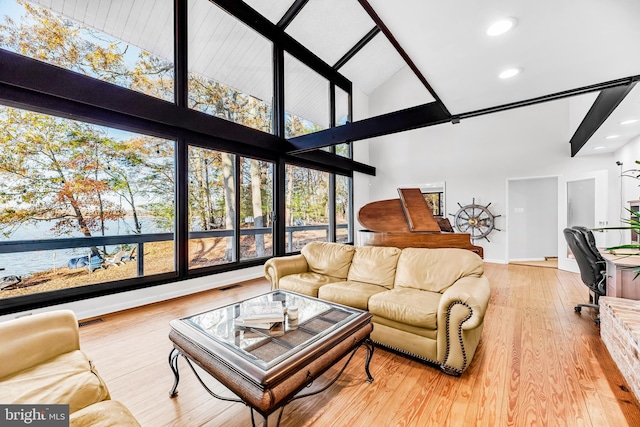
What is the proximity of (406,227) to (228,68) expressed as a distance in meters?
4.06

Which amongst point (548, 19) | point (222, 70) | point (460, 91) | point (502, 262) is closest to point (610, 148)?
point (502, 262)

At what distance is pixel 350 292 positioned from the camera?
2.58 meters

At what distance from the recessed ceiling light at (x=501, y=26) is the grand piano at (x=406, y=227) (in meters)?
2.20

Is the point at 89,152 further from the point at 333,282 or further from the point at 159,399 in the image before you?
the point at 333,282

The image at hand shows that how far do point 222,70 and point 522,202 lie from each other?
752 centimetres

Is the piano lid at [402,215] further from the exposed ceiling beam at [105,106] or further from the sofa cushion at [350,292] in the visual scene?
the exposed ceiling beam at [105,106]

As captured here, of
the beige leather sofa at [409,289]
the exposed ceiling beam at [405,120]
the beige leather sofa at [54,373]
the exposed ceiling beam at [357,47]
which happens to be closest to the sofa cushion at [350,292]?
the beige leather sofa at [409,289]

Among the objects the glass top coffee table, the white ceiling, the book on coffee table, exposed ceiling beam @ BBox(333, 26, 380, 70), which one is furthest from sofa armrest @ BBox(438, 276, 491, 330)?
exposed ceiling beam @ BBox(333, 26, 380, 70)

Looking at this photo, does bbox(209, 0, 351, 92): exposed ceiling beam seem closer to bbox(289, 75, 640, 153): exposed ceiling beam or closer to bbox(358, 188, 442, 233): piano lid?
bbox(289, 75, 640, 153): exposed ceiling beam

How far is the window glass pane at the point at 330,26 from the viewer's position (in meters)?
5.25

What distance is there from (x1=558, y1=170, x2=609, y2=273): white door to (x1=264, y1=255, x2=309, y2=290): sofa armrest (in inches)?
221

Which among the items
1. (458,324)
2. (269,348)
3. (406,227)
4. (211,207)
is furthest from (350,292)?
(211,207)

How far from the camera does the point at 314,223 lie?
663 cm

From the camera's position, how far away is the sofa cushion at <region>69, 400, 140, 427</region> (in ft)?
3.10
